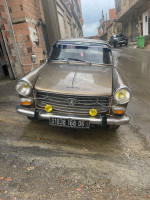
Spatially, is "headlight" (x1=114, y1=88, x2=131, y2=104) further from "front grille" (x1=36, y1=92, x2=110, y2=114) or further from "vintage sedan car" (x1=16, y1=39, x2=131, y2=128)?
"front grille" (x1=36, y1=92, x2=110, y2=114)

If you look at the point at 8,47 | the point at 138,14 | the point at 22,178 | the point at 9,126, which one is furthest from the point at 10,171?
the point at 138,14

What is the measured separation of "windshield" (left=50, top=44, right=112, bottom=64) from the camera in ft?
11.5

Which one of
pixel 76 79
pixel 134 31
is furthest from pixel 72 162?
pixel 134 31

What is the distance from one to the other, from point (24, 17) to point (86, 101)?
545cm

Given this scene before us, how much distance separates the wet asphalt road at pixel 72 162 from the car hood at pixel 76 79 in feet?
2.92

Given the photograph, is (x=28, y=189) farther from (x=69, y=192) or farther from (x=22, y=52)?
(x=22, y=52)

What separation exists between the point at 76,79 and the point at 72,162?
1.34m

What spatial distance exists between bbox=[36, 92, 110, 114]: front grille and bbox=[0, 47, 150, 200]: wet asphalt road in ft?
1.92

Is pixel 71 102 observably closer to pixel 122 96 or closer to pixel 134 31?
pixel 122 96

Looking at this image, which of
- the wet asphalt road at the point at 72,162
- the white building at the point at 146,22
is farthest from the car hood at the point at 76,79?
the white building at the point at 146,22

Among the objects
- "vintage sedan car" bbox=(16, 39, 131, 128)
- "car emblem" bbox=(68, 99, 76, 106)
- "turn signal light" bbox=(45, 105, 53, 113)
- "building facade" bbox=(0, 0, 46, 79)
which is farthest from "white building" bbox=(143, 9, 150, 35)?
"turn signal light" bbox=(45, 105, 53, 113)

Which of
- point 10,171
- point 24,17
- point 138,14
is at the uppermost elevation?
point 138,14

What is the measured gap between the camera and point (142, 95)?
4.93m

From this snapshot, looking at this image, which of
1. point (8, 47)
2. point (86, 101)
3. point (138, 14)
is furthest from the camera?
point (138, 14)
